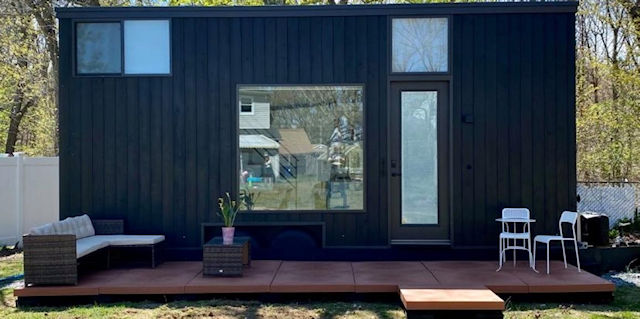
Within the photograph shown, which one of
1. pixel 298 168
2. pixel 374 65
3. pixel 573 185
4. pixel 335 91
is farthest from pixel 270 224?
pixel 573 185

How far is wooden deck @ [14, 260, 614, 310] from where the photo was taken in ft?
15.1

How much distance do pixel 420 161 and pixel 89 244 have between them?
11.6 ft

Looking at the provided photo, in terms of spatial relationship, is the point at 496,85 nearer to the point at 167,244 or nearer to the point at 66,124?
the point at 167,244

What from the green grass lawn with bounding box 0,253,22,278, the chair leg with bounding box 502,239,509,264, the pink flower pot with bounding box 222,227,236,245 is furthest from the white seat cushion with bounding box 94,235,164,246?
the chair leg with bounding box 502,239,509,264

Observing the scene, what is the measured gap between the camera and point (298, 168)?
5.96 meters

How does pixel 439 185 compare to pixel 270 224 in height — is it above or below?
above

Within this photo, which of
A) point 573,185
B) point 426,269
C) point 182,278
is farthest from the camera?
point 573,185

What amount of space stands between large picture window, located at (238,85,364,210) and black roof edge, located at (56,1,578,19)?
32.5 inches

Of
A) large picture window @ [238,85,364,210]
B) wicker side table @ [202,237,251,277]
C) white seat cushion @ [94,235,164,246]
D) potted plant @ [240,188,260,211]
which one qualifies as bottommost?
wicker side table @ [202,237,251,277]

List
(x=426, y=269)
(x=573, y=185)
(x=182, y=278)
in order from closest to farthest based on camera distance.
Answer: (x=182, y=278)
(x=426, y=269)
(x=573, y=185)

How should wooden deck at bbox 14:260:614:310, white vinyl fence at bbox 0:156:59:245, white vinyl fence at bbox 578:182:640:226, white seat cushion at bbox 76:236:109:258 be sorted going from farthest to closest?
white vinyl fence at bbox 0:156:59:245 → white vinyl fence at bbox 578:182:640:226 → white seat cushion at bbox 76:236:109:258 → wooden deck at bbox 14:260:614:310

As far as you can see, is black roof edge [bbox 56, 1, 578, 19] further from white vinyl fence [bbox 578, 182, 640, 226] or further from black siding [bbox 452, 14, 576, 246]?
white vinyl fence [bbox 578, 182, 640, 226]

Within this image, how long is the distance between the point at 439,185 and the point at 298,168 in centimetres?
159

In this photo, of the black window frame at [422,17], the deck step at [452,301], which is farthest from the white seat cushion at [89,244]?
the black window frame at [422,17]
